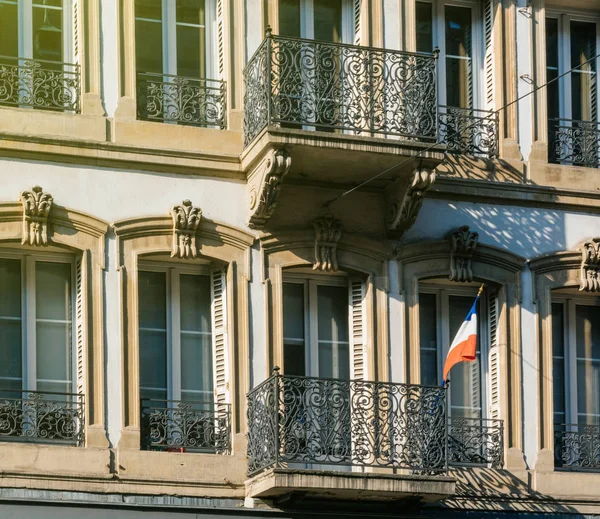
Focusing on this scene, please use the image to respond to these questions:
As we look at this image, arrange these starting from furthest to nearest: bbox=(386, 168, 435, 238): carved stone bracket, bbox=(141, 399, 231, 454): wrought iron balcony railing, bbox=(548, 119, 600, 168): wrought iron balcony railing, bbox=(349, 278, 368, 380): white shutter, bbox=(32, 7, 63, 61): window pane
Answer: bbox=(548, 119, 600, 168): wrought iron balcony railing < bbox=(349, 278, 368, 380): white shutter < bbox=(386, 168, 435, 238): carved stone bracket < bbox=(32, 7, 63, 61): window pane < bbox=(141, 399, 231, 454): wrought iron balcony railing

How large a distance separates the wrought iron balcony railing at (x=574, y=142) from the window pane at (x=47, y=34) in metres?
6.25

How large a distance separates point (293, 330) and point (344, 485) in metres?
2.37

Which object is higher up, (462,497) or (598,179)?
(598,179)

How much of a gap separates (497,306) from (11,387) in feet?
19.7

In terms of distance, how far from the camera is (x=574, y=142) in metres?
24.7

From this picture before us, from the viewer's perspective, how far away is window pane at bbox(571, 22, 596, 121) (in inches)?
983

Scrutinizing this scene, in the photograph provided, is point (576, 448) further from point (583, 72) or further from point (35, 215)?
point (35, 215)

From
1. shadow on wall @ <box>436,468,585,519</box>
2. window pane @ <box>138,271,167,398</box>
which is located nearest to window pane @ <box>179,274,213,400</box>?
window pane @ <box>138,271,167,398</box>

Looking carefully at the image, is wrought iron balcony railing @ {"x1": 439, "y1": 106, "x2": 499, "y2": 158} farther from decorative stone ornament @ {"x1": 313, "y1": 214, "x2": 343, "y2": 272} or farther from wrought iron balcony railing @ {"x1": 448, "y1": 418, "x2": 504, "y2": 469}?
wrought iron balcony railing @ {"x1": 448, "y1": 418, "x2": 504, "y2": 469}

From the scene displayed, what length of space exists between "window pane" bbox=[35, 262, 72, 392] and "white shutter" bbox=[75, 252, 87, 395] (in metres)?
0.10

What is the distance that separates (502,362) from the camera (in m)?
23.5

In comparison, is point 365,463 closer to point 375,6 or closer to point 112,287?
point 112,287

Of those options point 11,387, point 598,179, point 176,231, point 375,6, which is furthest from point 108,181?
point 598,179

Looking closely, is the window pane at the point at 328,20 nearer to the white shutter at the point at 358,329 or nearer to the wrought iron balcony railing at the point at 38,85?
the white shutter at the point at 358,329
